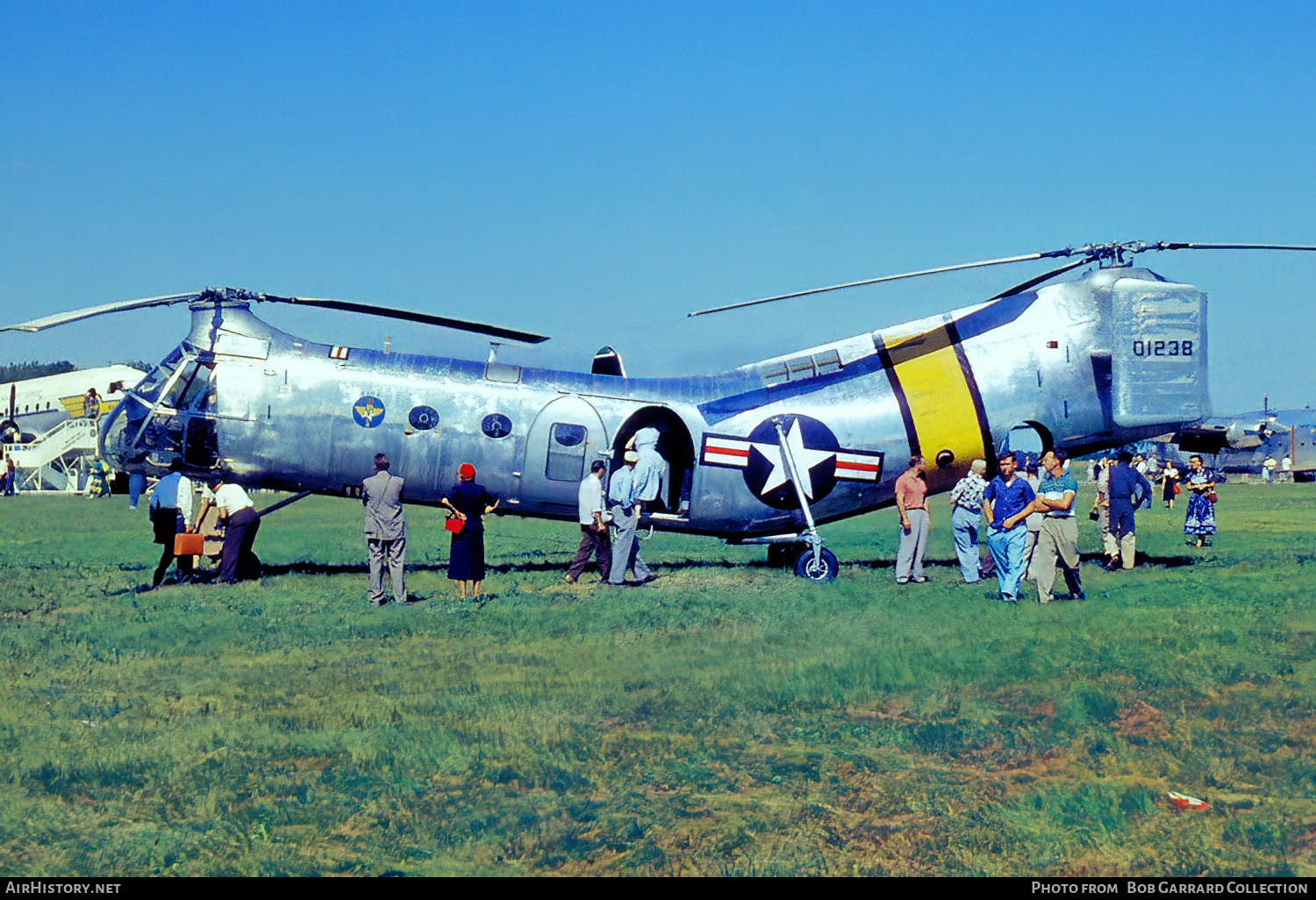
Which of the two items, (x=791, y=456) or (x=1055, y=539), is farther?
(x=791, y=456)

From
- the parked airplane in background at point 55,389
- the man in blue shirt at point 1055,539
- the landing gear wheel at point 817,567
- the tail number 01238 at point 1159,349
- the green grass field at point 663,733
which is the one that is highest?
the parked airplane in background at point 55,389

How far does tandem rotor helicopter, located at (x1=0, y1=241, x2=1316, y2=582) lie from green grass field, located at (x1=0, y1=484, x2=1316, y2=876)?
8.09 feet

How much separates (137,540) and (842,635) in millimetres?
20806

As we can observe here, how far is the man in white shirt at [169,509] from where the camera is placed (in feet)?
59.3

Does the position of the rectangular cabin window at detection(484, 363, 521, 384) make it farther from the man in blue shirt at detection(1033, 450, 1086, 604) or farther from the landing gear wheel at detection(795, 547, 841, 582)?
the man in blue shirt at detection(1033, 450, 1086, 604)

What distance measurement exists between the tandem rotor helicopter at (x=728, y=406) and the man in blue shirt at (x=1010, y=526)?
11.2 ft

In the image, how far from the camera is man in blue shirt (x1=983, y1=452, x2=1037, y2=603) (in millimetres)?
15594

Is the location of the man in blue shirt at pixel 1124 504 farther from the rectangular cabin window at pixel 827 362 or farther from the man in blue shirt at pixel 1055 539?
the man in blue shirt at pixel 1055 539

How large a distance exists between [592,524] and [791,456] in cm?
311

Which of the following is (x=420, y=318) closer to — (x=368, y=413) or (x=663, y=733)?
(x=368, y=413)

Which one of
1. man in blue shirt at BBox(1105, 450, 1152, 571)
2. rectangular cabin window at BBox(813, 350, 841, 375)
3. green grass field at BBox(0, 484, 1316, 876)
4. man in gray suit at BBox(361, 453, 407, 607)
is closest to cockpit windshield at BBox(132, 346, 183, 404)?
green grass field at BBox(0, 484, 1316, 876)

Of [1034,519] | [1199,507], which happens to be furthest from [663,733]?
[1199,507]

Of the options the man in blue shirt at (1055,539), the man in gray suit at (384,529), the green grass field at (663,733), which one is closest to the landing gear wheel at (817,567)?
the green grass field at (663,733)

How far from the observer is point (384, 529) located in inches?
649
